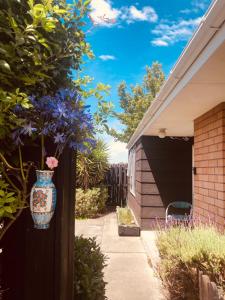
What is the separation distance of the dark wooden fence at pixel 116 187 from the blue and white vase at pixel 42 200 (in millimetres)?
12525

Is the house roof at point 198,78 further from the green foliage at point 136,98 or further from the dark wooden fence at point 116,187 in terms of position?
the green foliage at point 136,98

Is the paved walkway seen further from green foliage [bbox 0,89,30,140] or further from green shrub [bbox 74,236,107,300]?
green foliage [bbox 0,89,30,140]

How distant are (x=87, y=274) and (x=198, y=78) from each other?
226 cm

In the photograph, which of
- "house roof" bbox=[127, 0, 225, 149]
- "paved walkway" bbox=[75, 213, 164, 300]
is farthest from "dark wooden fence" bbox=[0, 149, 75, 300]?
"paved walkway" bbox=[75, 213, 164, 300]

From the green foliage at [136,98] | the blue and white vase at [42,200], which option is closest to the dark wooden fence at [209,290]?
the blue and white vase at [42,200]

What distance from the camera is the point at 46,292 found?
1.88m

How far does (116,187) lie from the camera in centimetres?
1437

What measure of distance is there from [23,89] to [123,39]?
1270 cm

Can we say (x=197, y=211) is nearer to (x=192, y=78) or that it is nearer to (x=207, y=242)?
(x=207, y=242)

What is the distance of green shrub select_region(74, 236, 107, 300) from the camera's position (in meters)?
2.65

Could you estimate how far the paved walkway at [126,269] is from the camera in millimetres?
4262

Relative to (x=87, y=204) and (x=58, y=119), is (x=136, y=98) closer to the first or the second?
(x=87, y=204)

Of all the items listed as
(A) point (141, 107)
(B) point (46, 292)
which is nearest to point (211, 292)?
(B) point (46, 292)

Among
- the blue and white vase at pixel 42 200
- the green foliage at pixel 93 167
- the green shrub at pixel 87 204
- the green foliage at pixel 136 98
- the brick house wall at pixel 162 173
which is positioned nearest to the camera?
the blue and white vase at pixel 42 200
